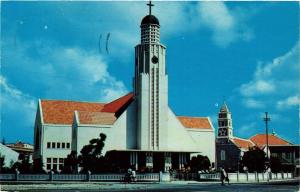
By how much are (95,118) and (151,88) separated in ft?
27.4

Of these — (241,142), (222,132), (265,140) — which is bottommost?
(241,142)

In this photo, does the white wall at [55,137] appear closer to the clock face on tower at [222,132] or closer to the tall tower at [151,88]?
the tall tower at [151,88]

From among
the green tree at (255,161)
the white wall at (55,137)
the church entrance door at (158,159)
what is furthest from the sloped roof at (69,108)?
the green tree at (255,161)

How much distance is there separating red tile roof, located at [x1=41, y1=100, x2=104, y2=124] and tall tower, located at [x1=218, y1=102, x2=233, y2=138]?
30932mm

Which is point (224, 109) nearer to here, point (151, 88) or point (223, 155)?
point (223, 155)

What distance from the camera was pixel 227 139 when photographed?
9619 cm

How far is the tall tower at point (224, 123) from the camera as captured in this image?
98.6 metres

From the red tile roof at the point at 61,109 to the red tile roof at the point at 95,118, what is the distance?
374 centimetres

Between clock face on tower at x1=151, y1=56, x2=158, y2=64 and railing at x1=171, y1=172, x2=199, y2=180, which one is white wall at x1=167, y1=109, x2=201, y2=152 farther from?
railing at x1=171, y1=172, x2=199, y2=180

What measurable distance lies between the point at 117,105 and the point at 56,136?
37.2 feet

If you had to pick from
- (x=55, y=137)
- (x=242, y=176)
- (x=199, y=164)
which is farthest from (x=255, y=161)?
(x=55, y=137)

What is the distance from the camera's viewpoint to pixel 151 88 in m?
67.9

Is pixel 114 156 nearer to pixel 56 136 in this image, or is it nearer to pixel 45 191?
pixel 56 136

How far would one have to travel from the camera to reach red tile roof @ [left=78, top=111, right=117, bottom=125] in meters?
66.0
